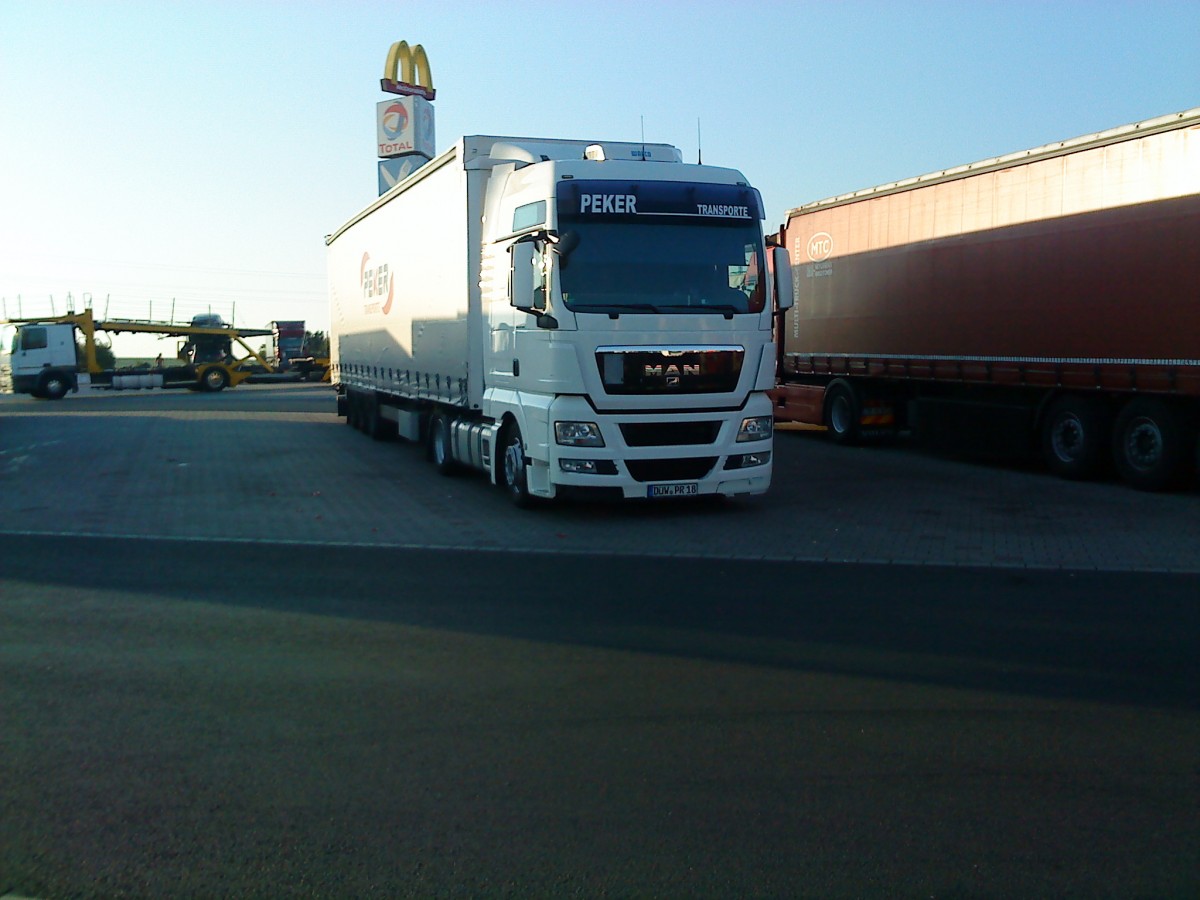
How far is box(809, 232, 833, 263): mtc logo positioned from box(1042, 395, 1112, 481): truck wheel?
638 cm

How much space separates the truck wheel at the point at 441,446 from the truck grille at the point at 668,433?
4.67m

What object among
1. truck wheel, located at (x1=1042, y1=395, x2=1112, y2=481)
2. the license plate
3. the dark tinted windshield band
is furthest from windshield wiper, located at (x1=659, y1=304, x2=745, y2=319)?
truck wheel, located at (x1=1042, y1=395, x2=1112, y2=481)

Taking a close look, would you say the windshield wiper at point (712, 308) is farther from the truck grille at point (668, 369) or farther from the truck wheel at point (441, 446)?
the truck wheel at point (441, 446)

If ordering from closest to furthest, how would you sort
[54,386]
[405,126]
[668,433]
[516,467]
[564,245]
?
[564,245] → [668,433] → [516,467] → [54,386] → [405,126]

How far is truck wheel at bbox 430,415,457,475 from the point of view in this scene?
16.7m

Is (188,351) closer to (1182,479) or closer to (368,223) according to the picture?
(368,223)

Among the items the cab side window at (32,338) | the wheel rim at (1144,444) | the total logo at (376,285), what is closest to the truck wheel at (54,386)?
the cab side window at (32,338)

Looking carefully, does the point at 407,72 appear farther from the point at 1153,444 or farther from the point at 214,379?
the point at 1153,444

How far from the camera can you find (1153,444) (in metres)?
14.3

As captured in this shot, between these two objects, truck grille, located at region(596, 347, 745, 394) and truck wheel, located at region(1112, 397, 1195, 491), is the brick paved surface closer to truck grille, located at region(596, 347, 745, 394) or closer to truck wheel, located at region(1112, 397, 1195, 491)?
truck wheel, located at region(1112, 397, 1195, 491)

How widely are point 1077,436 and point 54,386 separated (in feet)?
135

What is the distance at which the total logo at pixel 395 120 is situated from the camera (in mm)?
69812

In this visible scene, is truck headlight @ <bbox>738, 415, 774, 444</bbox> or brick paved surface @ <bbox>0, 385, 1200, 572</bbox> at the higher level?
truck headlight @ <bbox>738, 415, 774, 444</bbox>

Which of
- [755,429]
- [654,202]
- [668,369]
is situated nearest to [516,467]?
[668,369]
